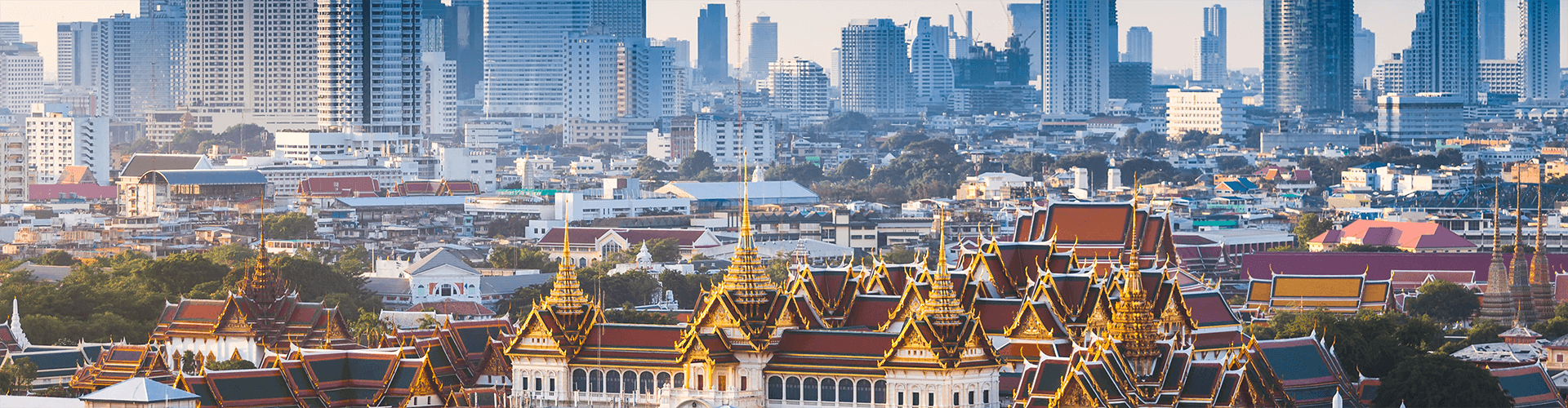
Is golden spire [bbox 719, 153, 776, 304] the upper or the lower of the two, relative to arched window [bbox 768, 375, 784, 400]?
upper

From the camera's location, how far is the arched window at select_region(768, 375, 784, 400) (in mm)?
63594

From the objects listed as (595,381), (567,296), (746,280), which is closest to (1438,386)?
(746,280)

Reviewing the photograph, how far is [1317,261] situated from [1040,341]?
158 ft

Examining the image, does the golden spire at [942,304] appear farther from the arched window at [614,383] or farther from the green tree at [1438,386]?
the green tree at [1438,386]

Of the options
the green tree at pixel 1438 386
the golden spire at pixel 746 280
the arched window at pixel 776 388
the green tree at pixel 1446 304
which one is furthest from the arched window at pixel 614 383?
the green tree at pixel 1446 304

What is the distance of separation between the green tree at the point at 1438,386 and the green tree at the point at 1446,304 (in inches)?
1109

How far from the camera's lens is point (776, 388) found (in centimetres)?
6366

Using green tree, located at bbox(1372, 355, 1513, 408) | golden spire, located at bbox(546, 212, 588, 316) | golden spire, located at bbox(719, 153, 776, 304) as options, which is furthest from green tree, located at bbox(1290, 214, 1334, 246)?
golden spire, located at bbox(546, 212, 588, 316)

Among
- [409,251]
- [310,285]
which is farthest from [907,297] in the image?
[409,251]

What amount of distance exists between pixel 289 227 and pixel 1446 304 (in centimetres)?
6720

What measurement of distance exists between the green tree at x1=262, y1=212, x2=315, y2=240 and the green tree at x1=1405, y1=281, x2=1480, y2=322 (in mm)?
63868

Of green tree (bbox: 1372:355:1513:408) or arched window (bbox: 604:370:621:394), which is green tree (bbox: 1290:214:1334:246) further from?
arched window (bbox: 604:370:621:394)

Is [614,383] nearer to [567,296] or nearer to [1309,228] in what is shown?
[567,296]

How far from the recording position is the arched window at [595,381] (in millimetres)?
64688
